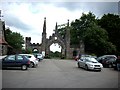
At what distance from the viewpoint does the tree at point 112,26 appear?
230ft

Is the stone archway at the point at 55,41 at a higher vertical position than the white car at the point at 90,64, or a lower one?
higher

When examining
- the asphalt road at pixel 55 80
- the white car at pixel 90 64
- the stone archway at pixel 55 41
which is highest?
the stone archway at pixel 55 41

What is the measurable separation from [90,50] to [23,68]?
50242 millimetres

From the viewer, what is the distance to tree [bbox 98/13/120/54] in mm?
70188

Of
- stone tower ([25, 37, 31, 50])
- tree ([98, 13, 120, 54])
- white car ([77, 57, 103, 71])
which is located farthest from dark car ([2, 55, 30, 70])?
stone tower ([25, 37, 31, 50])

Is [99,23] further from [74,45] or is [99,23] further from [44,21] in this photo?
[44,21]

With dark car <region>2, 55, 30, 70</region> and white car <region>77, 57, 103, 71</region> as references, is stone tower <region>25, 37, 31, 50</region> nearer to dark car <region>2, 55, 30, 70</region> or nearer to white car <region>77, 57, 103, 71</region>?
→ white car <region>77, 57, 103, 71</region>

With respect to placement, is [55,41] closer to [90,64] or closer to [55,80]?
[90,64]

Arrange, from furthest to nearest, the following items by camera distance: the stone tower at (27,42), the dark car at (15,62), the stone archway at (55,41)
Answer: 1. the stone tower at (27,42)
2. the stone archway at (55,41)
3. the dark car at (15,62)

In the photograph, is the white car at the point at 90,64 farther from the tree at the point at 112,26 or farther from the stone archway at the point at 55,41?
the stone archway at the point at 55,41

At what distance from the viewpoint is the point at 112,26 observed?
232 ft

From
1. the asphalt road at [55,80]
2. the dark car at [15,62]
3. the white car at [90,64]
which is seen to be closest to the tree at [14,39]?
the white car at [90,64]

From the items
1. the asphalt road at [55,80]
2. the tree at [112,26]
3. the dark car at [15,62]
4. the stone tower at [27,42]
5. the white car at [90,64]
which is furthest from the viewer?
the stone tower at [27,42]

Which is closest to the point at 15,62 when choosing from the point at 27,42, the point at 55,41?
the point at 55,41
